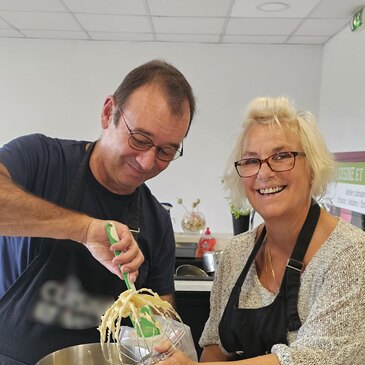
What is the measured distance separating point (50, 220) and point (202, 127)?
11.3 feet

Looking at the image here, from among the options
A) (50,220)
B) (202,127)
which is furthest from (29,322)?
(202,127)

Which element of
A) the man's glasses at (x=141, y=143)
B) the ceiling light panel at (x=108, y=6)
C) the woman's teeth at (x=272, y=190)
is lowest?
the woman's teeth at (x=272, y=190)

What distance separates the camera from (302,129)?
1.19 m

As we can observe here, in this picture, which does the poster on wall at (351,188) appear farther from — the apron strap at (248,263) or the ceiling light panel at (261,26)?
the apron strap at (248,263)

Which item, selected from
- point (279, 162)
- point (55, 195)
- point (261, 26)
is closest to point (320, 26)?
point (261, 26)

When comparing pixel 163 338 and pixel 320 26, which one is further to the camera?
pixel 320 26

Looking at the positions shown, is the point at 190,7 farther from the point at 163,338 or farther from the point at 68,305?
the point at 163,338

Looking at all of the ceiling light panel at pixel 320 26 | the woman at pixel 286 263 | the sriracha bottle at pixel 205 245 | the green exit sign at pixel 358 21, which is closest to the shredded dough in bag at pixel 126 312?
the woman at pixel 286 263

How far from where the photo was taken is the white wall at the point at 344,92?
313 cm

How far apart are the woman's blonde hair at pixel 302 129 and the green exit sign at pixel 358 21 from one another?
2107mm

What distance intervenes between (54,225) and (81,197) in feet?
0.68

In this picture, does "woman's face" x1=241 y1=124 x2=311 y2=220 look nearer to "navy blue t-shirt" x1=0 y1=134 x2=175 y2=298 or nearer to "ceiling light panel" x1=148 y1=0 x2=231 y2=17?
"navy blue t-shirt" x1=0 y1=134 x2=175 y2=298

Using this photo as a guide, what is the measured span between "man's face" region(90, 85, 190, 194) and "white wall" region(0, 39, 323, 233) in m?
3.07

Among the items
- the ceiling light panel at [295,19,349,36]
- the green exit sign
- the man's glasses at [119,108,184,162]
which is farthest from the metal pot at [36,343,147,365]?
the ceiling light panel at [295,19,349,36]
